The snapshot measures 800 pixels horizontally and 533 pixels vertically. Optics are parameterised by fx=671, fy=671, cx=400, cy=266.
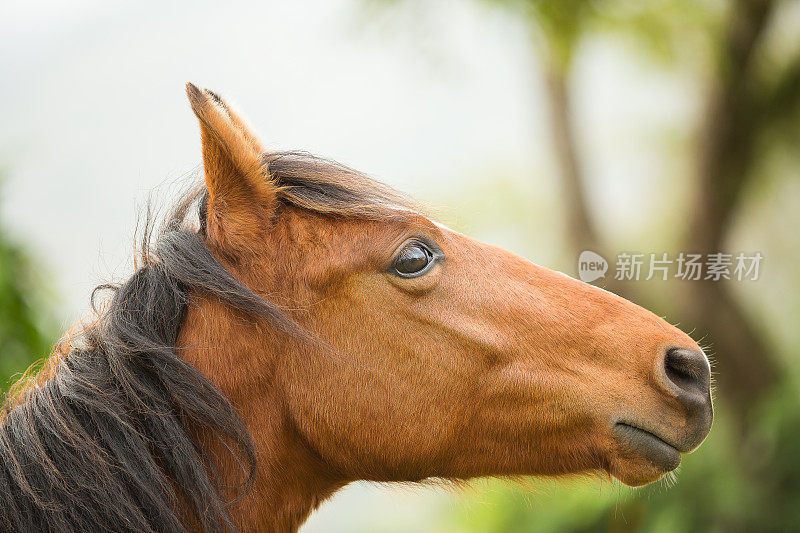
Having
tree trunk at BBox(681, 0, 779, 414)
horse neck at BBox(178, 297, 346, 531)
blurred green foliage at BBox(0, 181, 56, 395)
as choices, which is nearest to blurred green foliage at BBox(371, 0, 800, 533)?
tree trunk at BBox(681, 0, 779, 414)

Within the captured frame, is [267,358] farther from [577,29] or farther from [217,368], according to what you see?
[577,29]

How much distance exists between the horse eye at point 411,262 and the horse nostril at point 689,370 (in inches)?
22.7

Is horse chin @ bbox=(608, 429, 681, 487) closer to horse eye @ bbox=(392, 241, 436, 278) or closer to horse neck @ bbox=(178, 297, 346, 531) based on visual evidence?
horse eye @ bbox=(392, 241, 436, 278)

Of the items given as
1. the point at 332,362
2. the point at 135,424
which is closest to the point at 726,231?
the point at 332,362

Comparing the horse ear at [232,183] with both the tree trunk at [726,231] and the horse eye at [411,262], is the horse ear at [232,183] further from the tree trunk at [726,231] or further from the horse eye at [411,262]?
the tree trunk at [726,231]

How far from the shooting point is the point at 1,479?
133 cm

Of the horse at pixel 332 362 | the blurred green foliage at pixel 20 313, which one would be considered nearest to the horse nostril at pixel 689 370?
the horse at pixel 332 362

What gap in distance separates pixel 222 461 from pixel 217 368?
0.20 meters

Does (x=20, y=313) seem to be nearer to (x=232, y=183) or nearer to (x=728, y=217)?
(x=232, y=183)

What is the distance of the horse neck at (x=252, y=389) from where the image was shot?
145cm

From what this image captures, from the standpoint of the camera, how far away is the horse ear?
1.43 m

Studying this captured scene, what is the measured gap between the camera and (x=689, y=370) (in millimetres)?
1507

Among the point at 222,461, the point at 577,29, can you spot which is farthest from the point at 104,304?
the point at 577,29

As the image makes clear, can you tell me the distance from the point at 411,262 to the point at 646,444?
665 millimetres
